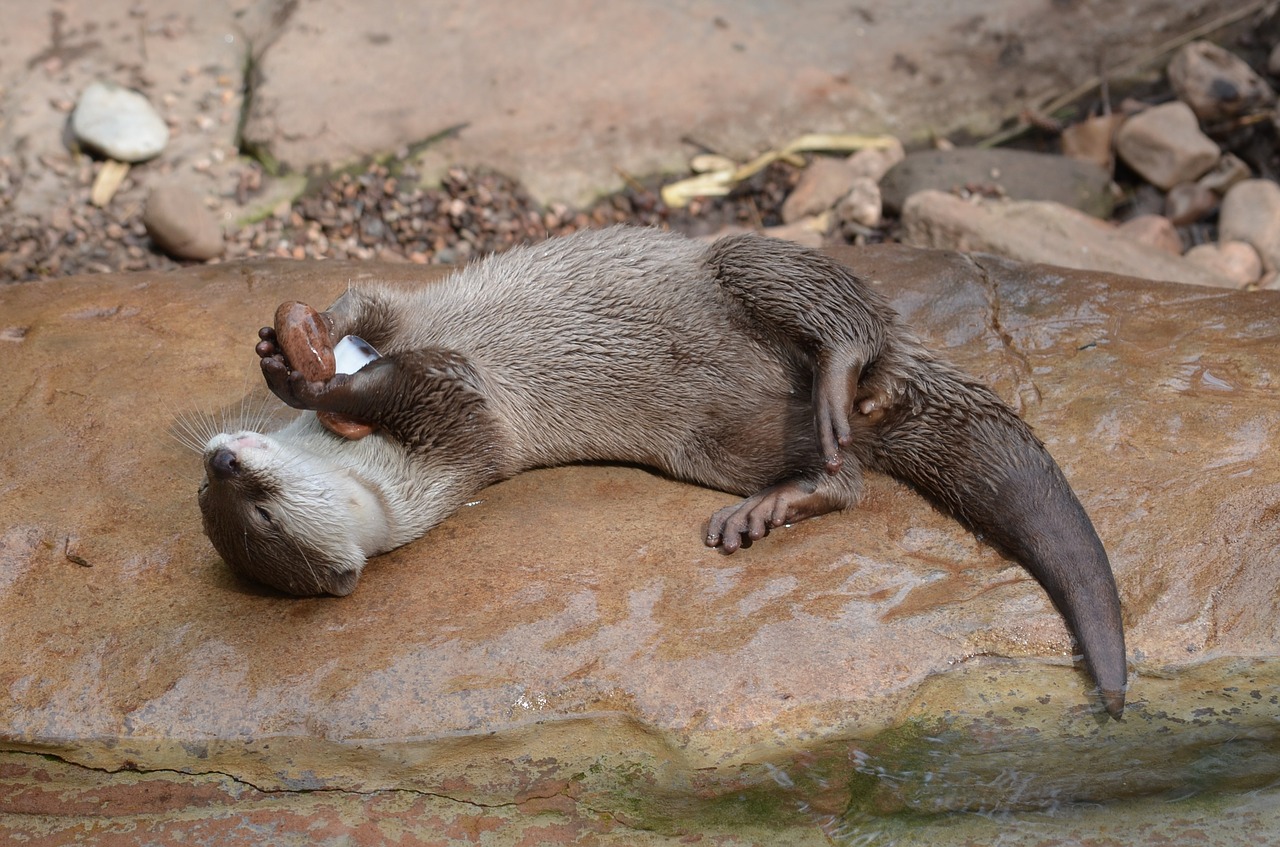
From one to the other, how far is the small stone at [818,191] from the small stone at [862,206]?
0.39ft

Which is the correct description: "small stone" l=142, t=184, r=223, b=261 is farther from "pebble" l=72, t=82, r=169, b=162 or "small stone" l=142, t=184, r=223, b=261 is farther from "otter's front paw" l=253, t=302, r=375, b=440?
"otter's front paw" l=253, t=302, r=375, b=440

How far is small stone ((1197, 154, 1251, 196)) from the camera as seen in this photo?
4.87 metres

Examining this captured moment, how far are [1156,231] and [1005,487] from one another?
8.58ft

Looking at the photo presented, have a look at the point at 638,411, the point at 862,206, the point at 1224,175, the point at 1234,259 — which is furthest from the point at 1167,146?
the point at 638,411

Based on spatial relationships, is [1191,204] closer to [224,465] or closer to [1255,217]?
[1255,217]

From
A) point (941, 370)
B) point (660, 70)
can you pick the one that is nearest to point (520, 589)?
point (941, 370)

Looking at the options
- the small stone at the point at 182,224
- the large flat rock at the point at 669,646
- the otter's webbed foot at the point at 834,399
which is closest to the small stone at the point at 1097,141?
the large flat rock at the point at 669,646

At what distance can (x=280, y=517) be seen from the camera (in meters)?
2.41

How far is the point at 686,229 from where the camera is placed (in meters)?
4.82

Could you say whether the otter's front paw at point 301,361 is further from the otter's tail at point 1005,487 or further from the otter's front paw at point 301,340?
the otter's tail at point 1005,487

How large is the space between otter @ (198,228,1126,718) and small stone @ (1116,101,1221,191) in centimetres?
282

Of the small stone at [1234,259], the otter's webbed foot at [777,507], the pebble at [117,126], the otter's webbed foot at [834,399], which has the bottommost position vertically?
the small stone at [1234,259]

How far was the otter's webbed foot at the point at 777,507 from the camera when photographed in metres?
2.56

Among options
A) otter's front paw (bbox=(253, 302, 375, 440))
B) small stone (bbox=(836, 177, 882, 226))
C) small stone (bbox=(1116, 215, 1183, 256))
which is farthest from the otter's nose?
small stone (bbox=(1116, 215, 1183, 256))
